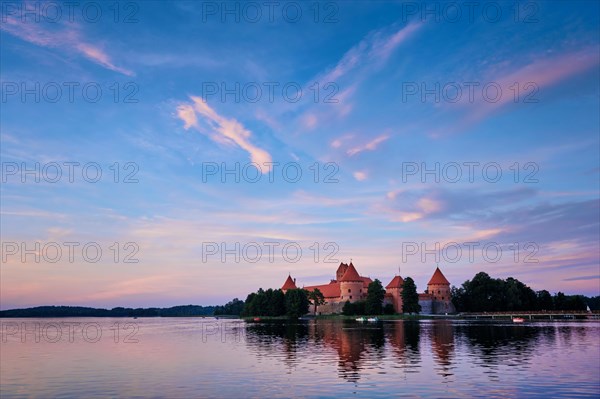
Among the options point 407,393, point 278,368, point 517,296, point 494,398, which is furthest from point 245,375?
point 517,296

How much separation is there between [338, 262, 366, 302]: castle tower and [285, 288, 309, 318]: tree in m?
22.1

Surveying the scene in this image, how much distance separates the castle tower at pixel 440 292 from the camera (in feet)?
494

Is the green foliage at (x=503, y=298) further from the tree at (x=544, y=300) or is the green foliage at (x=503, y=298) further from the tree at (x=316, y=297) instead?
the tree at (x=316, y=297)

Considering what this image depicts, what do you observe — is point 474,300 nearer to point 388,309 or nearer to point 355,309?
point 388,309

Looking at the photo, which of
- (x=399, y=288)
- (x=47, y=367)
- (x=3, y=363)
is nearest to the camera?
(x=47, y=367)

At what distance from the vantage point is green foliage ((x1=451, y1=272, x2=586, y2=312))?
464ft

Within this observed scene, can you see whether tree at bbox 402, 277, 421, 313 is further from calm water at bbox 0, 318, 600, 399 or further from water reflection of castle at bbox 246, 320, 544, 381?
calm water at bbox 0, 318, 600, 399

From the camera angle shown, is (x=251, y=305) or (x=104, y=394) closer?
(x=104, y=394)

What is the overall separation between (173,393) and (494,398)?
15.2 metres

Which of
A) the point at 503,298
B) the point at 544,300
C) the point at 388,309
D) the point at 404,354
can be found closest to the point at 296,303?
the point at 388,309

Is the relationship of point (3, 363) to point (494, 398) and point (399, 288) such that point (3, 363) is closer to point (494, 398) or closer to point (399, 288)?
point (494, 398)

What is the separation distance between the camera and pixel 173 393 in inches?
1040

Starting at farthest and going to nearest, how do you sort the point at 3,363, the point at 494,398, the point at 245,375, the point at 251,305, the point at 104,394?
the point at 251,305 < the point at 3,363 < the point at 245,375 < the point at 104,394 < the point at 494,398

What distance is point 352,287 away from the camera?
168000 millimetres
